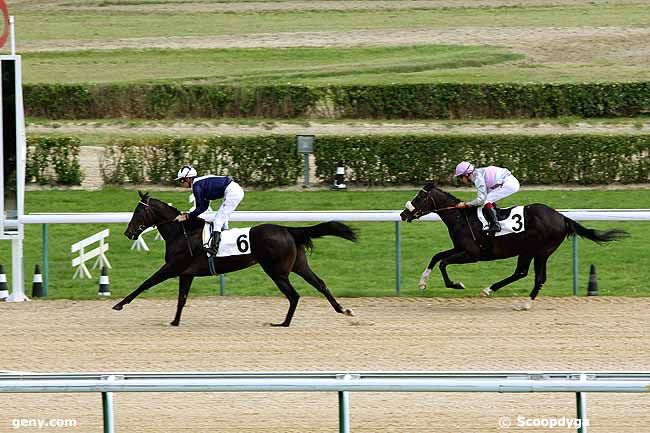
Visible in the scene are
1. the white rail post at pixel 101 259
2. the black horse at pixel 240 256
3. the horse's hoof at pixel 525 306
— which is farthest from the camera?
the white rail post at pixel 101 259

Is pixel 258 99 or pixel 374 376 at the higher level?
pixel 258 99

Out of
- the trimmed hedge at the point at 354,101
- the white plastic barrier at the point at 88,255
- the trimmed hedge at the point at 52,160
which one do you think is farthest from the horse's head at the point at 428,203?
the trimmed hedge at the point at 354,101

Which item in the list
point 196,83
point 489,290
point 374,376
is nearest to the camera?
point 374,376

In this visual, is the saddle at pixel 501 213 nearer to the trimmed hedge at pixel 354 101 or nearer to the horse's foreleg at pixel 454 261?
the horse's foreleg at pixel 454 261

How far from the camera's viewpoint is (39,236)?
14477 mm

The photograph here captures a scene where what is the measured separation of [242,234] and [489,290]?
2.28 metres

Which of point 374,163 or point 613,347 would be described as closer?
point 613,347

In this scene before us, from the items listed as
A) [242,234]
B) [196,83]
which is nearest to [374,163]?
[242,234]

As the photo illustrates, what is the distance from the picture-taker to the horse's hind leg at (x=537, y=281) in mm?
11477

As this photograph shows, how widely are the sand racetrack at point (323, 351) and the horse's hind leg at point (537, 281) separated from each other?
15 centimetres

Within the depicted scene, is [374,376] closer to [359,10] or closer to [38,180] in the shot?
[38,180]

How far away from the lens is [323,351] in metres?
9.93

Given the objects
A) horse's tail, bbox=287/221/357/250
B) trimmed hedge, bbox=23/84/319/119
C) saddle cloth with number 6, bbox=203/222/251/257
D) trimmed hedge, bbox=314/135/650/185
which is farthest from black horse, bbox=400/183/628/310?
trimmed hedge, bbox=23/84/319/119

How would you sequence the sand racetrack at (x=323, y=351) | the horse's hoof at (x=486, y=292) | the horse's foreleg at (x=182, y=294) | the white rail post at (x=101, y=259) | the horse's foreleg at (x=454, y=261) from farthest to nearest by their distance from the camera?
the white rail post at (x=101, y=259) < the horse's hoof at (x=486, y=292) < the horse's foreleg at (x=454, y=261) < the horse's foreleg at (x=182, y=294) < the sand racetrack at (x=323, y=351)
